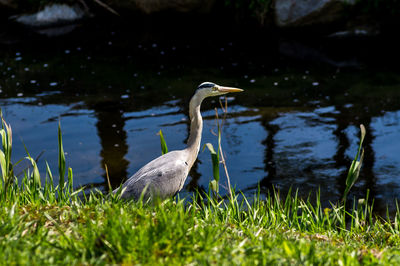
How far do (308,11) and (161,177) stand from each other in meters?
8.94

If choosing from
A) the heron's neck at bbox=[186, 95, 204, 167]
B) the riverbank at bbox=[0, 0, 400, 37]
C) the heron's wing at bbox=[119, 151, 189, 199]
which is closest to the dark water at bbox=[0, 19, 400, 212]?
the riverbank at bbox=[0, 0, 400, 37]

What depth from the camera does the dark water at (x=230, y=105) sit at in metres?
6.93

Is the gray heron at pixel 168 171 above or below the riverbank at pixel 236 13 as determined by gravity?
below

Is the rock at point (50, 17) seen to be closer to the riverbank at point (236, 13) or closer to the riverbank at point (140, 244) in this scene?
the riverbank at point (236, 13)

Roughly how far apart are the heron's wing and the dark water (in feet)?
2.98

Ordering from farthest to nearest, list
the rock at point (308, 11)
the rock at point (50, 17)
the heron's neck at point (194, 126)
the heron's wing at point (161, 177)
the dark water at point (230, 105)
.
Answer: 1. the rock at point (50, 17)
2. the rock at point (308, 11)
3. the dark water at point (230, 105)
4. the heron's neck at point (194, 126)
5. the heron's wing at point (161, 177)

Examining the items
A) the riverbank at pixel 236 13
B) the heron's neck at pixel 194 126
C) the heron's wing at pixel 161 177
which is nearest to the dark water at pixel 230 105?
the riverbank at pixel 236 13

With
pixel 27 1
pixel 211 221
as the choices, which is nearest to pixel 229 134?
pixel 211 221

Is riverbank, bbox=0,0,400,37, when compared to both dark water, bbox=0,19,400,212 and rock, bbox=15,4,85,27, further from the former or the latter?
dark water, bbox=0,19,400,212

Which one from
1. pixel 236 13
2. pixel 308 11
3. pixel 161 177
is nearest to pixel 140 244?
pixel 161 177

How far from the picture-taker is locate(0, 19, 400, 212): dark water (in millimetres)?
6930

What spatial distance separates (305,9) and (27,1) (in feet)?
26.6

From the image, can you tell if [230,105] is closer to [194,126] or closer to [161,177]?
[194,126]

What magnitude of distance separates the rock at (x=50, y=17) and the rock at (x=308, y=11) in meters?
6.12
